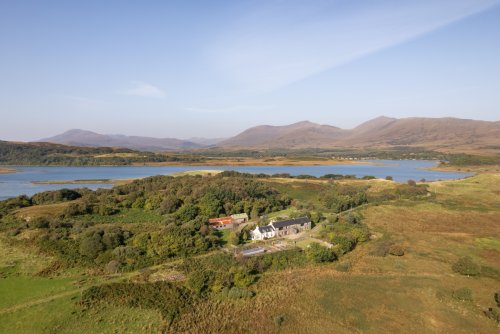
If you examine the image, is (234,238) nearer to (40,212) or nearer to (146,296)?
(146,296)

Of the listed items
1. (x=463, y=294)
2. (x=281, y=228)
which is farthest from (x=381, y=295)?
(x=281, y=228)

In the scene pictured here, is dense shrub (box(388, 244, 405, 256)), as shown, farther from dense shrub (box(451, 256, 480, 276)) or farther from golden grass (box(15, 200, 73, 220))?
golden grass (box(15, 200, 73, 220))

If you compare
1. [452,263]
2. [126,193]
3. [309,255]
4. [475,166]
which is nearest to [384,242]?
[452,263]

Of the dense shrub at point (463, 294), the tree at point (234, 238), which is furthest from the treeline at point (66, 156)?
the dense shrub at point (463, 294)

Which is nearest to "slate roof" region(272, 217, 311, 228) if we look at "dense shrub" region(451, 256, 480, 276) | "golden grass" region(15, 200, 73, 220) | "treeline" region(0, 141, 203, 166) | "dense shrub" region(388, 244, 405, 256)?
"dense shrub" region(388, 244, 405, 256)

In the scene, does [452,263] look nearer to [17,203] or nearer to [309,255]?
[309,255]

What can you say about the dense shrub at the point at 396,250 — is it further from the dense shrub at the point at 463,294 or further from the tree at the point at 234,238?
the tree at the point at 234,238
